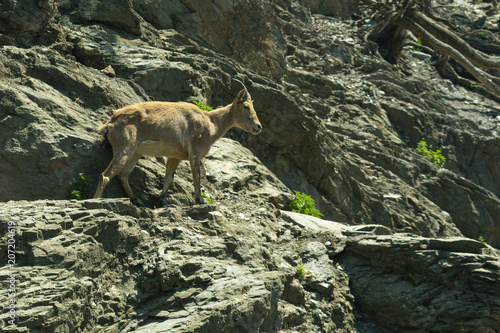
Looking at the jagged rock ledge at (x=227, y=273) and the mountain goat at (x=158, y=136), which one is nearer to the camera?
the jagged rock ledge at (x=227, y=273)

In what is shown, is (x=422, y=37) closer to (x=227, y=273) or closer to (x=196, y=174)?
(x=196, y=174)

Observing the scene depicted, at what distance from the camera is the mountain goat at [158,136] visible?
10.3 meters

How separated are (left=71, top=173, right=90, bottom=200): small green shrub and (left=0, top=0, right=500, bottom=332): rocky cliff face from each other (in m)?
0.16

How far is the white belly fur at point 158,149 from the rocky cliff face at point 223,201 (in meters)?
0.67

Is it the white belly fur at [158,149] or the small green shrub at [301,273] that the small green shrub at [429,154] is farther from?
the white belly fur at [158,149]

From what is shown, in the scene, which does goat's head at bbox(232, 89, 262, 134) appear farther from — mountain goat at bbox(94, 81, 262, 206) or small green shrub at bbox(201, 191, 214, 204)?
small green shrub at bbox(201, 191, 214, 204)

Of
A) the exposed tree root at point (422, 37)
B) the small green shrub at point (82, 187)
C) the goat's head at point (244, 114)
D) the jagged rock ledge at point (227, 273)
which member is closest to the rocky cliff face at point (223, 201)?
the jagged rock ledge at point (227, 273)

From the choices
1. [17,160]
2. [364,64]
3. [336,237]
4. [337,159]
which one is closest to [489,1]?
[364,64]

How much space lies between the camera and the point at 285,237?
1159 centimetres

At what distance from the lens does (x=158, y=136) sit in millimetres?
10727

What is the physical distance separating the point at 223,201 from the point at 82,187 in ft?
10.6

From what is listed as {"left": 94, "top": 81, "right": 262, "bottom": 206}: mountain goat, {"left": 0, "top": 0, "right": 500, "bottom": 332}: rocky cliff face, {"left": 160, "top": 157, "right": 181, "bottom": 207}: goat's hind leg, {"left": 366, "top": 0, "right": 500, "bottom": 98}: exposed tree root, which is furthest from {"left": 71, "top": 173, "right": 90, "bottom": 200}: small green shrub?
{"left": 366, "top": 0, "right": 500, "bottom": 98}: exposed tree root

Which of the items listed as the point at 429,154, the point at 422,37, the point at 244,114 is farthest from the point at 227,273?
the point at 422,37

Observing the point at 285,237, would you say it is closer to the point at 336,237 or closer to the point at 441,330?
the point at 336,237
